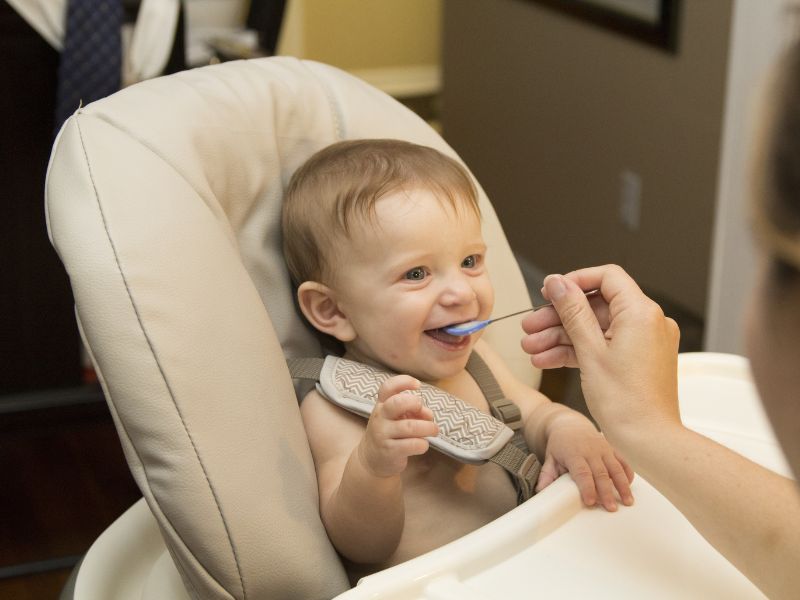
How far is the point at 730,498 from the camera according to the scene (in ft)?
2.68

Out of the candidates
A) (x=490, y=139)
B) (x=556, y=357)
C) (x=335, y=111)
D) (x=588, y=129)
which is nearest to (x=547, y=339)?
(x=556, y=357)

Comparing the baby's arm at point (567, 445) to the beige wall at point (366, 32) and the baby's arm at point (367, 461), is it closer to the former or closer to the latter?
the baby's arm at point (367, 461)

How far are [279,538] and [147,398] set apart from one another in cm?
16

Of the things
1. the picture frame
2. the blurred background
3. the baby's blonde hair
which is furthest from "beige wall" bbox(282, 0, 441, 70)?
the baby's blonde hair

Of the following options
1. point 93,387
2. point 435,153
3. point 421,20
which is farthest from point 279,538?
point 421,20

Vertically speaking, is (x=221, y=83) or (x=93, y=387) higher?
(x=221, y=83)

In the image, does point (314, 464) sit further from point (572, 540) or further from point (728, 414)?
A: point (728, 414)

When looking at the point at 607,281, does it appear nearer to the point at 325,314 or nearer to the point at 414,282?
the point at 414,282

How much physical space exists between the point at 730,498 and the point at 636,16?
2016 millimetres

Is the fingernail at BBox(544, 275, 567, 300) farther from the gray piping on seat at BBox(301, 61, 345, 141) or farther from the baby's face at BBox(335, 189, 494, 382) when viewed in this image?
the gray piping on seat at BBox(301, 61, 345, 141)

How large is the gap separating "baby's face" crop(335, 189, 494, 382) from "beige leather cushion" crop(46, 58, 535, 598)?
13cm

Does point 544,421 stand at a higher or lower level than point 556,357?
lower

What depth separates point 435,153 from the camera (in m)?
1.16

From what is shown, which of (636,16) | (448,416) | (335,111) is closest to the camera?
(448,416)
